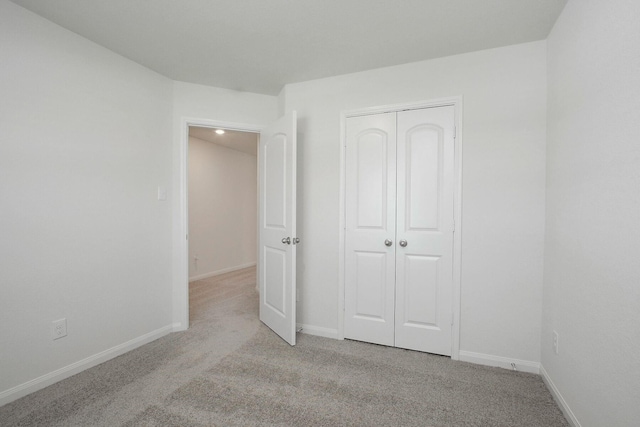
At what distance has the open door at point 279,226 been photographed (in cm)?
249

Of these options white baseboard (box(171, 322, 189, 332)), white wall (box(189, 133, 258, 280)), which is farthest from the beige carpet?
white wall (box(189, 133, 258, 280))

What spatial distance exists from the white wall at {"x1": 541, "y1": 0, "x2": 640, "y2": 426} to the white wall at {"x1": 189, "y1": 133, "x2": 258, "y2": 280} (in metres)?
4.22

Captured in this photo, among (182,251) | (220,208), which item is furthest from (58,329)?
(220,208)

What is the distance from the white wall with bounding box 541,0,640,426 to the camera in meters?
1.14

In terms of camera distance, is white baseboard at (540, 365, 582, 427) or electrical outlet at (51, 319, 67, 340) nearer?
white baseboard at (540, 365, 582, 427)

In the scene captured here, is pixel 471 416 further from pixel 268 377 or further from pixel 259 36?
pixel 259 36

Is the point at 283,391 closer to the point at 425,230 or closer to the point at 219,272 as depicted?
the point at 425,230

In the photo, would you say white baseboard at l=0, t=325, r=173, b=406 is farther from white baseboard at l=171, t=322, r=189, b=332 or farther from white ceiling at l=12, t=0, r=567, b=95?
white ceiling at l=12, t=0, r=567, b=95

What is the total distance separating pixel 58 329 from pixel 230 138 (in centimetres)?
361

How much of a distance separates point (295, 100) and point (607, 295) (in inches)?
102

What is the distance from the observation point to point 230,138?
16.2ft

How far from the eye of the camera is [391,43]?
214 centimetres

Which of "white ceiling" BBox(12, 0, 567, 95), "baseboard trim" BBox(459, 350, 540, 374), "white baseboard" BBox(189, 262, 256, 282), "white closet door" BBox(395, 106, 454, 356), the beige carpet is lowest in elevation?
"white baseboard" BBox(189, 262, 256, 282)

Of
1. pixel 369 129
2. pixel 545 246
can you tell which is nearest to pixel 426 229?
pixel 545 246
